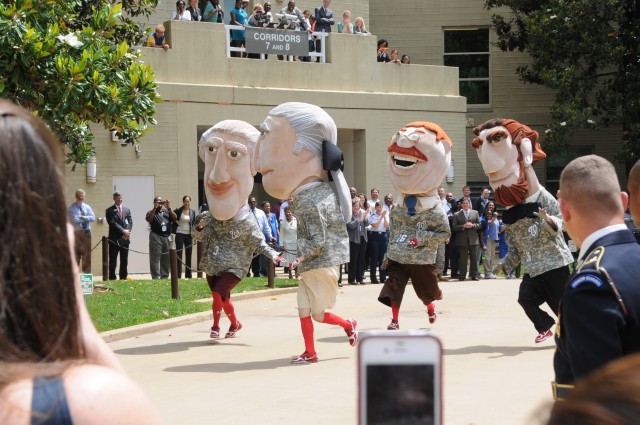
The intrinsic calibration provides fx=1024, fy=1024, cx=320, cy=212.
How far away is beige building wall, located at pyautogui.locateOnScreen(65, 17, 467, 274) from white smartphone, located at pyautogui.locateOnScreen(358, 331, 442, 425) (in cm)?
1957

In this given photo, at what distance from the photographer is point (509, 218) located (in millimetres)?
10695

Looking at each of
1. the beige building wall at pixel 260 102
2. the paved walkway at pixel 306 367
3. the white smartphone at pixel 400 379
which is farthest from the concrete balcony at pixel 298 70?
the white smartphone at pixel 400 379

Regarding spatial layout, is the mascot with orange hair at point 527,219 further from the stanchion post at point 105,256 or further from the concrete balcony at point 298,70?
the concrete balcony at point 298,70

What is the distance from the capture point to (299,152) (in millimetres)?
10023

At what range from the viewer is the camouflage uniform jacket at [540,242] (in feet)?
33.3

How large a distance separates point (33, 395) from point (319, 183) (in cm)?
836

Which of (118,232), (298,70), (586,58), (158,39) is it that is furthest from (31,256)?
(586,58)

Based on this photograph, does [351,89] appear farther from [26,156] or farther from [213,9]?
[26,156]

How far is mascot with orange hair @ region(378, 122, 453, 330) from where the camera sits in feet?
37.4

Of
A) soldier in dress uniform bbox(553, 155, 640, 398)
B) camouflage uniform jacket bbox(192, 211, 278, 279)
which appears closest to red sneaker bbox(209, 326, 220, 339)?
camouflage uniform jacket bbox(192, 211, 278, 279)

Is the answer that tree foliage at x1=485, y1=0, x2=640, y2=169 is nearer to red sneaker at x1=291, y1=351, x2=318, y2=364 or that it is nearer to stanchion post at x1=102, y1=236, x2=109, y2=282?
stanchion post at x1=102, y1=236, x2=109, y2=282

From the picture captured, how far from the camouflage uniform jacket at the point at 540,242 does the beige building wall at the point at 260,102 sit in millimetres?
12590

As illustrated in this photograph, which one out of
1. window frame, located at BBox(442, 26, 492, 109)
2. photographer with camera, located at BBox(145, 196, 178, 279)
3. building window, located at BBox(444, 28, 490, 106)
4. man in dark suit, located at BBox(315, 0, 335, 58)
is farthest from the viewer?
building window, located at BBox(444, 28, 490, 106)

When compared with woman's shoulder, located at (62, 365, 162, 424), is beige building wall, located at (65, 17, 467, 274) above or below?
above
